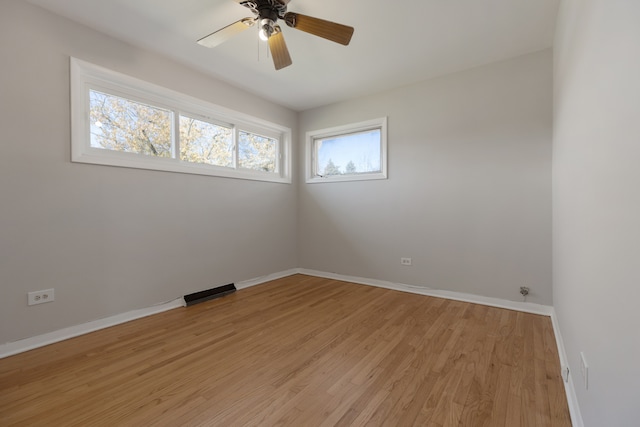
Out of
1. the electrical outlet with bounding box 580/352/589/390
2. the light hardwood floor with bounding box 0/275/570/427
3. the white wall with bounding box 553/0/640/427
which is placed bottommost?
the light hardwood floor with bounding box 0/275/570/427

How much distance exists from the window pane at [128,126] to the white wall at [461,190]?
7.60ft

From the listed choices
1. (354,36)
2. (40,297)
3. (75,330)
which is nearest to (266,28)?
(354,36)

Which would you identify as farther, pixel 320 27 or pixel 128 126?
pixel 128 126

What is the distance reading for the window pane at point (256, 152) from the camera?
3832mm

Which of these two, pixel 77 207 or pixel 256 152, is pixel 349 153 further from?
pixel 77 207

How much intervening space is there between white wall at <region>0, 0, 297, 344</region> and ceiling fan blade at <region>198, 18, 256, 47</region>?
1.04 meters

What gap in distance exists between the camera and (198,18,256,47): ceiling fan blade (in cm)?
203

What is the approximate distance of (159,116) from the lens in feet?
9.70

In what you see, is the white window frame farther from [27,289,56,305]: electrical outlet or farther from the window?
[27,289,56,305]: electrical outlet

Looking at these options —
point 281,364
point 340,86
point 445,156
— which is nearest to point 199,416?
point 281,364

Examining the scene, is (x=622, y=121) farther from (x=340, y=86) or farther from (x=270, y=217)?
(x=270, y=217)

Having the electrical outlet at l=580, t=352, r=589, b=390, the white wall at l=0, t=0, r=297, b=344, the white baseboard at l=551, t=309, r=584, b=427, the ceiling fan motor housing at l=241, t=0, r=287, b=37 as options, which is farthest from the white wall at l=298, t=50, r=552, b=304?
the ceiling fan motor housing at l=241, t=0, r=287, b=37

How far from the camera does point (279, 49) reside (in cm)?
224

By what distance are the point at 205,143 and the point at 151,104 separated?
2.23ft
